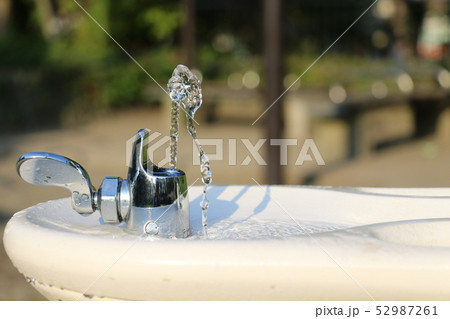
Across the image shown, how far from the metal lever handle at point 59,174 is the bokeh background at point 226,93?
1765mm

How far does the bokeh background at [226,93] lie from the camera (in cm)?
450

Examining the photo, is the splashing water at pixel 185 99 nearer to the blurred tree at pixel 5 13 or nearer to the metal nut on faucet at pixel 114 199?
the metal nut on faucet at pixel 114 199

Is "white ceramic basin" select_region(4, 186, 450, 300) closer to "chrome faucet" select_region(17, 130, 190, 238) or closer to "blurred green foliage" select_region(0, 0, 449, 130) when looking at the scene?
"chrome faucet" select_region(17, 130, 190, 238)

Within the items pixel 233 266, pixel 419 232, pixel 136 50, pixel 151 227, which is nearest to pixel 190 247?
pixel 233 266

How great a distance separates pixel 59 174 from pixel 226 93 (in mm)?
5185

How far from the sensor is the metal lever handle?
1131 mm

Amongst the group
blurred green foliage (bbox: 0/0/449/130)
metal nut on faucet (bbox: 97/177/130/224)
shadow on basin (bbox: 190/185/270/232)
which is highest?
blurred green foliage (bbox: 0/0/449/130)

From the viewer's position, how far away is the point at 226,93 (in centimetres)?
630

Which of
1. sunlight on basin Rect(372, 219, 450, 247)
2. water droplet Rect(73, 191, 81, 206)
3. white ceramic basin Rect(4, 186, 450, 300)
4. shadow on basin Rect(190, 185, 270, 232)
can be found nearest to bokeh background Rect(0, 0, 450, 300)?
shadow on basin Rect(190, 185, 270, 232)

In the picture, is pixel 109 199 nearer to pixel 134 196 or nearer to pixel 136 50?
pixel 134 196

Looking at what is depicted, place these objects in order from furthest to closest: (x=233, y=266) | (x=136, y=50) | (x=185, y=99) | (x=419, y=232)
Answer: (x=136, y=50)
(x=185, y=99)
(x=419, y=232)
(x=233, y=266)

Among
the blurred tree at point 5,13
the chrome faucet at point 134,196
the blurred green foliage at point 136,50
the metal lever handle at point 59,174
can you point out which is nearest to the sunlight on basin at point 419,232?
the chrome faucet at point 134,196

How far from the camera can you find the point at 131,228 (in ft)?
3.91

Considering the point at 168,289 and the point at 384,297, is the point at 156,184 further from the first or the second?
the point at 384,297
